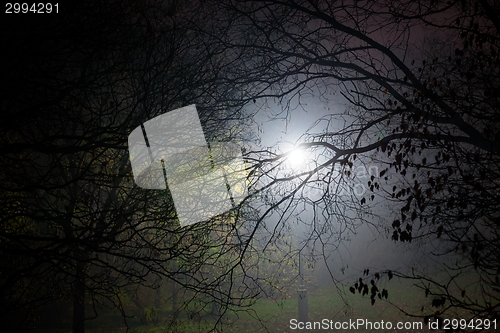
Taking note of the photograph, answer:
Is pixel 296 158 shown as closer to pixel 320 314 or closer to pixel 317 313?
pixel 320 314

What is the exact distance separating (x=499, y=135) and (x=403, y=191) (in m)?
1.50

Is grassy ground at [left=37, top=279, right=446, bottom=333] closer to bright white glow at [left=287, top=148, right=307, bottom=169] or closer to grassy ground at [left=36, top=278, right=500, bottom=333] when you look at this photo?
grassy ground at [left=36, top=278, right=500, bottom=333]

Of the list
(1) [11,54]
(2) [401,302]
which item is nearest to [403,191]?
(1) [11,54]

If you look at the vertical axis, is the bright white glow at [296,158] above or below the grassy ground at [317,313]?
above

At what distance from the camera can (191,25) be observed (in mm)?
7375

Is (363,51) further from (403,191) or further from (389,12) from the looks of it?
(403,191)
